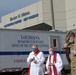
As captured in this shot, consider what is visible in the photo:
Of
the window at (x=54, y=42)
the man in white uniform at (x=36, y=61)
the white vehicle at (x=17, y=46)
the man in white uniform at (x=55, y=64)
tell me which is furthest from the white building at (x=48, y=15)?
the man in white uniform at (x=55, y=64)

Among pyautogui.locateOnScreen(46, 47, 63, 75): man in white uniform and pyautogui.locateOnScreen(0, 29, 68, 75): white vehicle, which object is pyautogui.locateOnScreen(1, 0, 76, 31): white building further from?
pyautogui.locateOnScreen(46, 47, 63, 75): man in white uniform

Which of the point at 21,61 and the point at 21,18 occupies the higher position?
A: the point at 21,18

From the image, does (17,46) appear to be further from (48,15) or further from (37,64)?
(48,15)

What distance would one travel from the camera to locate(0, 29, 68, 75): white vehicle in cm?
1795

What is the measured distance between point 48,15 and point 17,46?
22961 mm

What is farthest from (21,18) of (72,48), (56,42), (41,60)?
(72,48)

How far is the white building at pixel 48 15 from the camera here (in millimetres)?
39406

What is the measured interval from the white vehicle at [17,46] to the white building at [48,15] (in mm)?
17802

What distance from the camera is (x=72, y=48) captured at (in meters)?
5.26

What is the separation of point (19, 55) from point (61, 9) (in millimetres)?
23178

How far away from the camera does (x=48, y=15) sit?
41188 mm

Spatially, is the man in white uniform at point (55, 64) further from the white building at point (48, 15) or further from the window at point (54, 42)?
the white building at point (48, 15)

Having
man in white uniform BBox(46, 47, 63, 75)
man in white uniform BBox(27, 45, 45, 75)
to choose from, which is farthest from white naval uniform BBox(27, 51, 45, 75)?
man in white uniform BBox(46, 47, 63, 75)

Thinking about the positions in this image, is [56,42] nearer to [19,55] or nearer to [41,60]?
[19,55]
